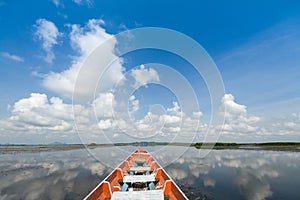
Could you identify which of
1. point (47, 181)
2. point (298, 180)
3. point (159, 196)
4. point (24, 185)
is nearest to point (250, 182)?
point (298, 180)

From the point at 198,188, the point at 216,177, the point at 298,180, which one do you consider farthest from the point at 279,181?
the point at 198,188

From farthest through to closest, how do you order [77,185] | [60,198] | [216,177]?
[216,177], [77,185], [60,198]

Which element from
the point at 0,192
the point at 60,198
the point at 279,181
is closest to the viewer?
the point at 60,198

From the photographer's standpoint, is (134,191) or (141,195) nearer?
(141,195)

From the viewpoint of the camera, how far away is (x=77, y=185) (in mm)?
11180

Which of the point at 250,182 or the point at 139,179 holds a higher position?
the point at 139,179

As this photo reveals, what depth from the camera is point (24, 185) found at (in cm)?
1125

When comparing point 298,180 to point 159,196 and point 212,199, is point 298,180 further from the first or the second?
point 159,196

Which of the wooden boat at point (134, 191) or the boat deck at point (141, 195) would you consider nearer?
the boat deck at point (141, 195)

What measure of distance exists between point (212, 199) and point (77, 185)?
7.30 meters

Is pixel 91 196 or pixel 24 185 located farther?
pixel 24 185

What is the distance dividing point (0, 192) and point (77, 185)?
143 inches

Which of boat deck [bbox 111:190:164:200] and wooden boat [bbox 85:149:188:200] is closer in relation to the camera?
boat deck [bbox 111:190:164:200]

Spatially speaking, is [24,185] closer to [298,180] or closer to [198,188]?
[198,188]
